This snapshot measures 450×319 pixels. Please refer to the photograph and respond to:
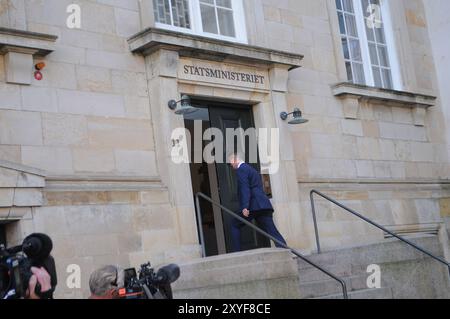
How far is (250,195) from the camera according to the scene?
10914 millimetres

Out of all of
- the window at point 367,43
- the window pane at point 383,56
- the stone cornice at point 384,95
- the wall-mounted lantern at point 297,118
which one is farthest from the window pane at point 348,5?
the wall-mounted lantern at point 297,118

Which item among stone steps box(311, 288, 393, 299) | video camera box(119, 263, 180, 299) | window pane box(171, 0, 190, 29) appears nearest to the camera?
video camera box(119, 263, 180, 299)

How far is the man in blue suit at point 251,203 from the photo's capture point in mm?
10830

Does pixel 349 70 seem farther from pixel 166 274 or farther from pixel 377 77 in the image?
pixel 166 274

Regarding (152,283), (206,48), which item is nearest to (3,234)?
(152,283)

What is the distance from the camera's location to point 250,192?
10922 mm

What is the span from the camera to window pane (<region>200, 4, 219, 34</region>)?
11.9 meters

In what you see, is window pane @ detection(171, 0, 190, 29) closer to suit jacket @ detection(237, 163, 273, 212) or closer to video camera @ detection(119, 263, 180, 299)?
suit jacket @ detection(237, 163, 273, 212)

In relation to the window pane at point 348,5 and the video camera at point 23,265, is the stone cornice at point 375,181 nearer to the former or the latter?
the window pane at point 348,5

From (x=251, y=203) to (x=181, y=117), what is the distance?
151 cm

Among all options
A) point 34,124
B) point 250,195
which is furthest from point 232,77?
point 34,124

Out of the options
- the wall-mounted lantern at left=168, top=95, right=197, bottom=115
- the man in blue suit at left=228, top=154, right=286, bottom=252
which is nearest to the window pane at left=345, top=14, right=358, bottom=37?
the man in blue suit at left=228, top=154, right=286, bottom=252

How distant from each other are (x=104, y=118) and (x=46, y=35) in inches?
49.6

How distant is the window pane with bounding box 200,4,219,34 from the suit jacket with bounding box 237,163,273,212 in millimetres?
2253
